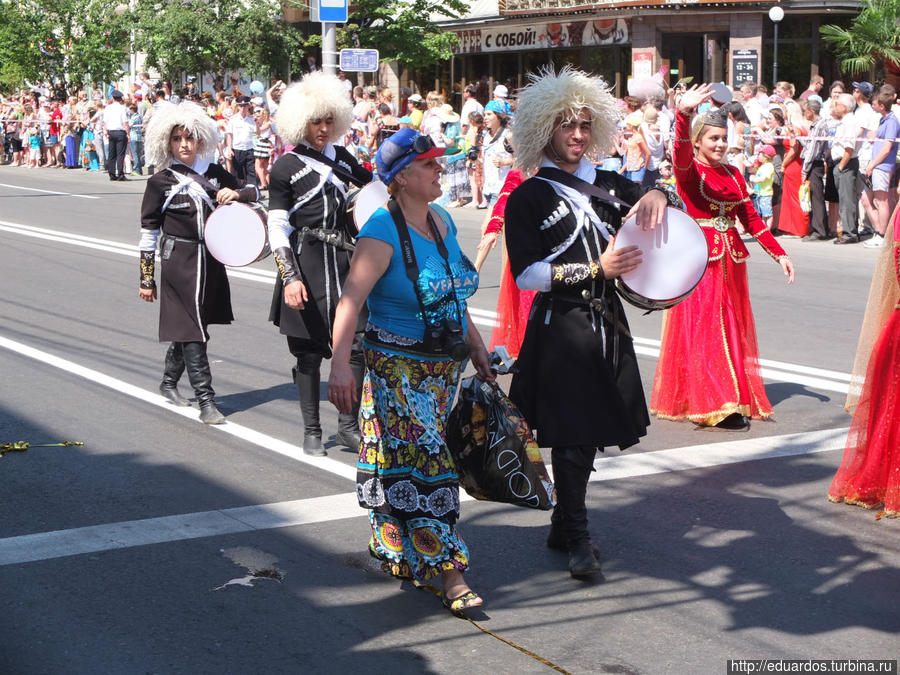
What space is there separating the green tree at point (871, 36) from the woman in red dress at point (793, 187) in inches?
357

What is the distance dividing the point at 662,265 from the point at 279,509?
2.17 m

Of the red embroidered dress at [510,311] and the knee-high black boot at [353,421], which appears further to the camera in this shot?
the red embroidered dress at [510,311]

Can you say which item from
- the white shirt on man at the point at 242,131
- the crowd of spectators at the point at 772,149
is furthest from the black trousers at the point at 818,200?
the white shirt on man at the point at 242,131

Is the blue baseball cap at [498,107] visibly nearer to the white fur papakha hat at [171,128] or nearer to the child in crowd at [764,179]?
the child in crowd at [764,179]

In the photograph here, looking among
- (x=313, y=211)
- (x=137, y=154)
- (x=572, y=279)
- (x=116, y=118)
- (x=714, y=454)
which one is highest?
(x=116, y=118)

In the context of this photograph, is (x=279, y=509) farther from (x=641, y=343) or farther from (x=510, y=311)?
(x=641, y=343)

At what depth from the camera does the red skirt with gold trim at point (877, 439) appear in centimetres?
576

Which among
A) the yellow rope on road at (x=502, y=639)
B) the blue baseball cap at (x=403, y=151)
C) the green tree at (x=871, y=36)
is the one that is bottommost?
the yellow rope on road at (x=502, y=639)

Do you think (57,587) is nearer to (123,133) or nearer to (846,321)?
(846,321)

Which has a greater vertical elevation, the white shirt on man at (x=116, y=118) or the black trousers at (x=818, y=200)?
the white shirt on man at (x=116, y=118)

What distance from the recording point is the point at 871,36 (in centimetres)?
2625

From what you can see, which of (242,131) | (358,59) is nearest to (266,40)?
(242,131)

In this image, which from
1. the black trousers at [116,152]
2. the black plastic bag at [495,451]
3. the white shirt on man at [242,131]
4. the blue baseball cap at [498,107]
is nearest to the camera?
the black plastic bag at [495,451]

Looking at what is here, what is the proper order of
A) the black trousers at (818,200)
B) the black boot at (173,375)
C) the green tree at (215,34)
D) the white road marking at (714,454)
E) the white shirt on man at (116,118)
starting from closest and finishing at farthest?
1. the white road marking at (714,454)
2. the black boot at (173,375)
3. the black trousers at (818,200)
4. the white shirt on man at (116,118)
5. the green tree at (215,34)
